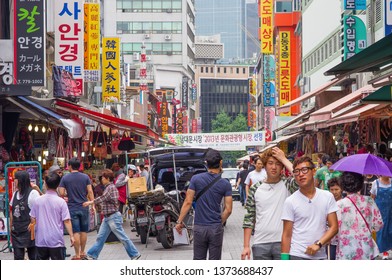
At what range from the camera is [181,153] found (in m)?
24.2

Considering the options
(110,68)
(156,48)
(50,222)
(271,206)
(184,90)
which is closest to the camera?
(271,206)

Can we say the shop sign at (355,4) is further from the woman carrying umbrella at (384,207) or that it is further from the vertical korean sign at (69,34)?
the woman carrying umbrella at (384,207)

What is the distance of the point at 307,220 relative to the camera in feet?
27.9

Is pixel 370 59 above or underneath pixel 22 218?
above

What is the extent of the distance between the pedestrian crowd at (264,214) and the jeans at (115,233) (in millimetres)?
16

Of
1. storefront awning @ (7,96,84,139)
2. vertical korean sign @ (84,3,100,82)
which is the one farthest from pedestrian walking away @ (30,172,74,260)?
vertical korean sign @ (84,3,100,82)

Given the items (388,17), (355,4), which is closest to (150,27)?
(355,4)

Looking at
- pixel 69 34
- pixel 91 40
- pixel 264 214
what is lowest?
pixel 264 214

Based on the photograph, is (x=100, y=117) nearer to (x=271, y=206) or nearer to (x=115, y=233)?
(x=115, y=233)

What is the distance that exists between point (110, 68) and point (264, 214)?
38137 mm

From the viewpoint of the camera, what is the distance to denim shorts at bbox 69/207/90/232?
15.8 meters

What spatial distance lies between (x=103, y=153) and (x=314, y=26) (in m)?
18.9

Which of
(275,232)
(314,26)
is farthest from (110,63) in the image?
(275,232)
